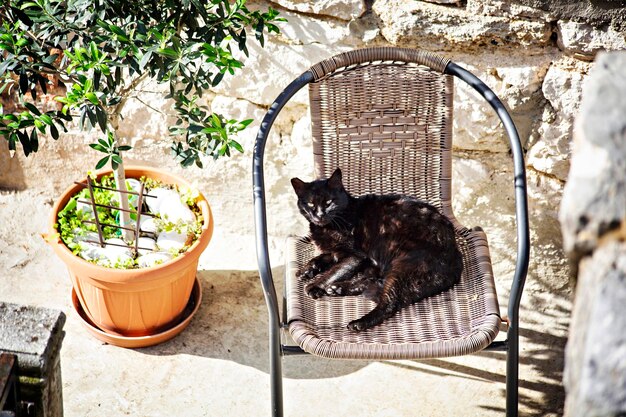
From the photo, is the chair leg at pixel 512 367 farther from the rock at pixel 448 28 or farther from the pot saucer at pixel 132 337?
the pot saucer at pixel 132 337

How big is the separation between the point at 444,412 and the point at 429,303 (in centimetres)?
51

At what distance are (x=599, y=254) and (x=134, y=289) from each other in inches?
76.1

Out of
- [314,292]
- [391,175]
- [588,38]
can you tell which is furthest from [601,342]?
[588,38]

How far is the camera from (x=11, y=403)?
186 centimetres

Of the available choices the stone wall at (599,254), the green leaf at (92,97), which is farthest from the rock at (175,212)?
the stone wall at (599,254)

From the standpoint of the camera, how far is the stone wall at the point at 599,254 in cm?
94

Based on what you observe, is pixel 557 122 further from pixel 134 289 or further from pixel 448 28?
pixel 134 289

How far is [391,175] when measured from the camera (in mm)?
2668

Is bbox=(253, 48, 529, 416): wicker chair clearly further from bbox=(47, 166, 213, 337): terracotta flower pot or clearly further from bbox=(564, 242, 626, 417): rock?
bbox=(564, 242, 626, 417): rock

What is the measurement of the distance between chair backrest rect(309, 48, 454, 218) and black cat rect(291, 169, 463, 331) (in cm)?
15

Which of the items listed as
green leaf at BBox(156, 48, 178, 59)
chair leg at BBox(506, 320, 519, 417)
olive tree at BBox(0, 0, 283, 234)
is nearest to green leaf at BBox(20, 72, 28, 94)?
olive tree at BBox(0, 0, 283, 234)

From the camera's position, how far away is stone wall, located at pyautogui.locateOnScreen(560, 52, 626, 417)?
0.94 metres

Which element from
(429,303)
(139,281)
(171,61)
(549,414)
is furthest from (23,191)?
(549,414)

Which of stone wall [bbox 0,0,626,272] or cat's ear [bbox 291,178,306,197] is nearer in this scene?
cat's ear [bbox 291,178,306,197]
